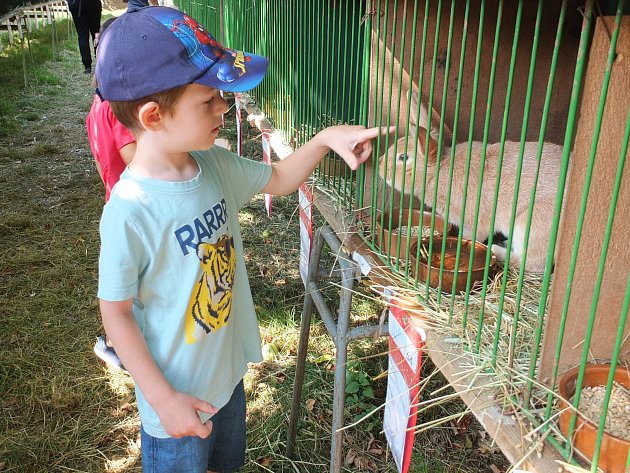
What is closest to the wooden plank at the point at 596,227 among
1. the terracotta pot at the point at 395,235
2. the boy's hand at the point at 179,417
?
the terracotta pot at the point at 395,235

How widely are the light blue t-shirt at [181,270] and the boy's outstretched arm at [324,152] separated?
16 centimetres

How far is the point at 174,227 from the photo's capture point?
140 centimetres

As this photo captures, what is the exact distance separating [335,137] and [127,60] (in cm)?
61

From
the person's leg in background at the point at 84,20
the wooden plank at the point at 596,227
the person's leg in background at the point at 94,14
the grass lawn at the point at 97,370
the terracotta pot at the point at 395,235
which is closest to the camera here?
the wooden plank at the point at 596,227

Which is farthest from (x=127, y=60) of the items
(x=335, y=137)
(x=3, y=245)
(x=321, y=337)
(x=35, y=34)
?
(x=35, y=34)

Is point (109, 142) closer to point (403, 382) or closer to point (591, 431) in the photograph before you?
point (403, 382)

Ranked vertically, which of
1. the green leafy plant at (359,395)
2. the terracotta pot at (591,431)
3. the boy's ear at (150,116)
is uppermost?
the boy's ear at (150,116)

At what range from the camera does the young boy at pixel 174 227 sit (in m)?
1.31

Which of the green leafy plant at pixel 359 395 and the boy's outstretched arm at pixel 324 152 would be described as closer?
the boy's outstretched arm at pixel 324 152

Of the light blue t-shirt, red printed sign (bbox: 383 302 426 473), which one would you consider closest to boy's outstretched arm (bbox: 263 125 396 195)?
the light blue t-shirt

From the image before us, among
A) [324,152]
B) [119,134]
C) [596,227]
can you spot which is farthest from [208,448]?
[119,134]

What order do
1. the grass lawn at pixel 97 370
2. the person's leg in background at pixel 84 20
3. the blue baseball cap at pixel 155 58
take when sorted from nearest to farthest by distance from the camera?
the blue baseball cap at pixel 155 58 < the grass lawn at pixel 97 370 < the person's leg in background at pixel 84 20

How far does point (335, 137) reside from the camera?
166cm

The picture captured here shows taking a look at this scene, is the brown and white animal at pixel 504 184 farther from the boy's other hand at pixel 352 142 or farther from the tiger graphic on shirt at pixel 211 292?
the tiger graphic on shirt at pixel 211 292
